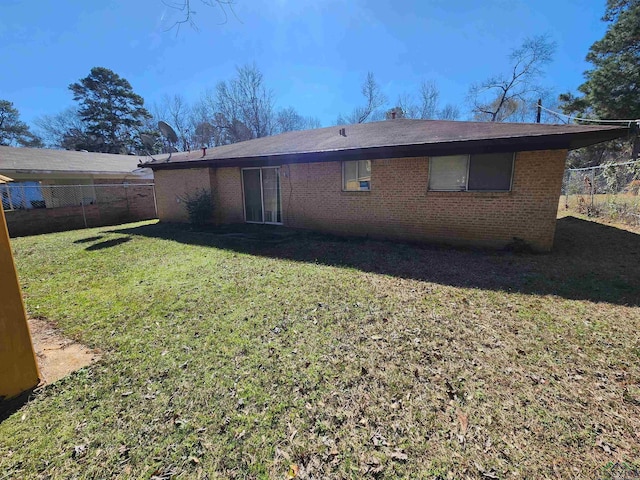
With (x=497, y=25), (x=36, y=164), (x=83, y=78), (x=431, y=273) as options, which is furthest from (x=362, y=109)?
(x=83, y=78)

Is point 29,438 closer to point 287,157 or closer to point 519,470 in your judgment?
point 519,470

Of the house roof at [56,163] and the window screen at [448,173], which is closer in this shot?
the window screen at [448,173]

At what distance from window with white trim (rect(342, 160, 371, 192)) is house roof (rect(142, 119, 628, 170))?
37 cm

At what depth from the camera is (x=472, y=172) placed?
7.25 m

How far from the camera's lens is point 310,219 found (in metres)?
9.99

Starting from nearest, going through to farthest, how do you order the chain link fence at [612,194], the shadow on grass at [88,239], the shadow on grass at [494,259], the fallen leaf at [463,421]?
the fallen leaf at [463,421] < the shadow on grass at [494,259] < the shadow on grass at [88,239] < the chain link fence at [612,194]

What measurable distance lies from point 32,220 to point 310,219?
12063 mm

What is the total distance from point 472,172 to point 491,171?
419mm

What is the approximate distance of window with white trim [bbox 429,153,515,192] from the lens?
6973 mm

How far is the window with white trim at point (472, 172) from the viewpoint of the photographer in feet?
22.9

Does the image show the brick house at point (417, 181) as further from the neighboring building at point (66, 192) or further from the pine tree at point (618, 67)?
the pine tree at point (618, 67)

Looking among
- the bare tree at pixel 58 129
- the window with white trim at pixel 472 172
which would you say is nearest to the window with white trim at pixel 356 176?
the window with white trim at pixel 472 172

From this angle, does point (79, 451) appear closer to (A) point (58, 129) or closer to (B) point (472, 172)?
(B) point (472, 172)

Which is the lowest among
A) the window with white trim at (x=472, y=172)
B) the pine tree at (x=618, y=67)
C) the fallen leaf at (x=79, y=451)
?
the fallen leaf at (x=79, y=451)
